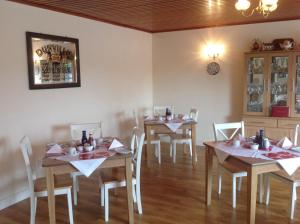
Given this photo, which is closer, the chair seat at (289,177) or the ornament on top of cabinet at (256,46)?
the chair seat at (289,177)

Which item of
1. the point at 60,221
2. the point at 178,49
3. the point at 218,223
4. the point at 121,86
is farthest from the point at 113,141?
the point at 178,49

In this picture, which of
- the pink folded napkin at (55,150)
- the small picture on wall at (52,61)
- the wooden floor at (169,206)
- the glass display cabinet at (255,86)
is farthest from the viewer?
the glass display cabinet at (255,86)

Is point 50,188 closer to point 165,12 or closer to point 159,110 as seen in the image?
point 165,12

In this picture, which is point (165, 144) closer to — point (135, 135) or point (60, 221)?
point (135, 135)

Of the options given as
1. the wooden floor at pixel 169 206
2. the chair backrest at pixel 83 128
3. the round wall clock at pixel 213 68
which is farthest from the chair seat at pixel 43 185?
the round wall clock at pixel 213 68

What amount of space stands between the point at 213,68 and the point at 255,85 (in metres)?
0.93

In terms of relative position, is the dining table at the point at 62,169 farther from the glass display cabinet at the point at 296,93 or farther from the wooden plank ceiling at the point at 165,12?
the glass display cabinet at the point at 296,93

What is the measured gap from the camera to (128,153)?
2.93 metres

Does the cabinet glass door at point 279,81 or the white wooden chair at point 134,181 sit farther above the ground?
the cabinet glass door at point 279,81

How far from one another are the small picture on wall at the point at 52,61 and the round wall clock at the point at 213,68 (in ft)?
8.54

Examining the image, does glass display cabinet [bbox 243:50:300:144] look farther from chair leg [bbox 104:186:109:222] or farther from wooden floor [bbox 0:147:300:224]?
chair leg [bbox 104:186:109:222]

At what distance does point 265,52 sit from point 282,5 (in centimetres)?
98

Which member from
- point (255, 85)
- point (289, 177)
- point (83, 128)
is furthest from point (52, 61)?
point (255, 85)

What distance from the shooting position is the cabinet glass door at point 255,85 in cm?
512
